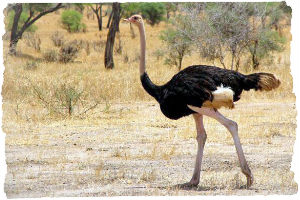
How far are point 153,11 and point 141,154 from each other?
2893 cm

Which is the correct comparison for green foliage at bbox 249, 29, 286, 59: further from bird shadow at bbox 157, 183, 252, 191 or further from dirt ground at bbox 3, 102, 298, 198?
bird shadow at bbox 157, 183, 252, 191

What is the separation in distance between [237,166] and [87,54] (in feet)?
57.1

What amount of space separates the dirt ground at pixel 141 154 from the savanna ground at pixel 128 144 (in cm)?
1

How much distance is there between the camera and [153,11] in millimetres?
37719

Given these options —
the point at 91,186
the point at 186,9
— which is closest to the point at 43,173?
the point at 91,186

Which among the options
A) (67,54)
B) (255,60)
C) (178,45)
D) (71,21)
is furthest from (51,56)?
(71,21)

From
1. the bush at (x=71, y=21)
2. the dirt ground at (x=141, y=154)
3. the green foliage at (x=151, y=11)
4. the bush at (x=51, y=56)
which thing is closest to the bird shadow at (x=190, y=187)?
the dirt ground at (x=141, y=154)

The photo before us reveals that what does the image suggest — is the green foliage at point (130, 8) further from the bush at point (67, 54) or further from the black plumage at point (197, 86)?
the black plumage at point (197, 86)

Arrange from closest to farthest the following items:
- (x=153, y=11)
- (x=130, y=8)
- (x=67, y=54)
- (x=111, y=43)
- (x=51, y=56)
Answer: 1. (x=111, y=43)
2. (x=67, y=54)
3. (x=51, y=56)
4. (x=130, y=8)
5. (x=153, y=11)

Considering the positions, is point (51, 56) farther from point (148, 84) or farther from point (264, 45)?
point (148, 84)

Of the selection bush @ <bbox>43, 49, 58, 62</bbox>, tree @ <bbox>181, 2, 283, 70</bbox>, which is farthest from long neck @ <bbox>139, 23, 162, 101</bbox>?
bush @ <bbox>43, 49, 58, 62</bbox>

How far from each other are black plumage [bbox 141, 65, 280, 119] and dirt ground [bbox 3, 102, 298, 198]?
2.71ft

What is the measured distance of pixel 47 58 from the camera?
906 inches

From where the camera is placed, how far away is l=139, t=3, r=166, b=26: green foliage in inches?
1463
